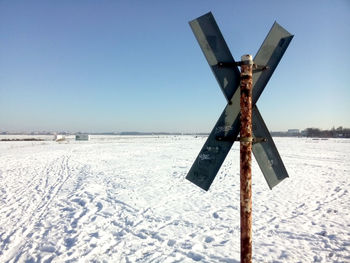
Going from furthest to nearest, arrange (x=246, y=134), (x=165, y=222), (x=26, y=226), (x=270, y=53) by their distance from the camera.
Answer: (x=165, y=222)
(x=26, y=226)
(x=270, y=53)
(x=246, y=134)

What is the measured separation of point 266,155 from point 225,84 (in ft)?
2.38

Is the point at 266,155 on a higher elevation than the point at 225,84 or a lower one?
lower

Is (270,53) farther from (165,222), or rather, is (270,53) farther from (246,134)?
(165,222)

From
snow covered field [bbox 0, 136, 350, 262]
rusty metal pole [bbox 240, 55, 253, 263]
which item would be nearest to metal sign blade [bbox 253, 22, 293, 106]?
rusty metal pole [bbox 240, 55, 253, 263]

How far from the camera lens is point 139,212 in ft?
18.4

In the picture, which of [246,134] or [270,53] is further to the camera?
[270,53]

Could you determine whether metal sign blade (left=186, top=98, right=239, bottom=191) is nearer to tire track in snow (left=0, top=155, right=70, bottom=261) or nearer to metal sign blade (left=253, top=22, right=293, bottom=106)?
metal sign blade (left=253, top=22, right=293, bottom=106)

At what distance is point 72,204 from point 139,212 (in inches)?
85.5

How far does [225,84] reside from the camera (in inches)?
70.0

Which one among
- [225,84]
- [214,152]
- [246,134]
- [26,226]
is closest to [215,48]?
[225,84]

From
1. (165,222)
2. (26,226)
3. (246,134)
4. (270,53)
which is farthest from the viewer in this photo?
(165,222)

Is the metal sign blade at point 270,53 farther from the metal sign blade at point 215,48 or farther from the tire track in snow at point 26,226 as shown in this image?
the tire track in snow at point 26,226

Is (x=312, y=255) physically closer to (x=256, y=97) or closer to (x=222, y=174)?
(x=256, y=97)

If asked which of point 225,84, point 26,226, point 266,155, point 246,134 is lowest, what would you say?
point 26,226
